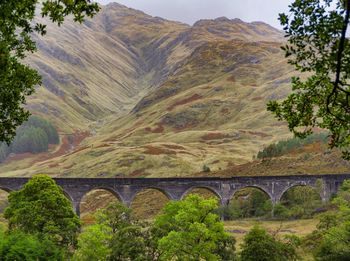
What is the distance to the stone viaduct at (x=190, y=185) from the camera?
69.2 m

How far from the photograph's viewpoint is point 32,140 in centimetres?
18225

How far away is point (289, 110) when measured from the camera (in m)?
10.7

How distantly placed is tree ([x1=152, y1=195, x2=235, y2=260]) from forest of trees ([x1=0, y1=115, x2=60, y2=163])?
15404cm

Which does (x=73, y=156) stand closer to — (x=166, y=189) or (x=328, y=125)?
(x=166, y=189)

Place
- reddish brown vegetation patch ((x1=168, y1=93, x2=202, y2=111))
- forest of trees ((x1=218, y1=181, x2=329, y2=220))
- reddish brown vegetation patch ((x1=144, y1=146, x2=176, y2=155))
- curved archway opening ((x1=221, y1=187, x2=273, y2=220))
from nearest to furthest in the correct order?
forest of trees ((x1=218, y1=181, x2=329, y2=220)) < curved archway opening ((x1=221, y1=187, x2=273, y2=220)) < reddish brown vegetation patch ((x1=144, y1=146, x2=176, y2=155)) < reddish brown vegetation patch ((x1=168, y1=93, x2=202, y2=111))

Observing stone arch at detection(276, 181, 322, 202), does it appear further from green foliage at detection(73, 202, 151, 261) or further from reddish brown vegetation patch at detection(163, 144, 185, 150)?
reddish brown vegetation patch at detection(163, 144, 185, 150)

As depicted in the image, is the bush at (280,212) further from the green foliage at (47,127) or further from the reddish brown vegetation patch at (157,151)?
the green foliage at (47,127)

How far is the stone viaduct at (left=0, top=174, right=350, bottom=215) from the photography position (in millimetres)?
69188

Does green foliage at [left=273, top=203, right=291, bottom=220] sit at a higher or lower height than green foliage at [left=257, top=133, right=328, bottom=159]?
lower

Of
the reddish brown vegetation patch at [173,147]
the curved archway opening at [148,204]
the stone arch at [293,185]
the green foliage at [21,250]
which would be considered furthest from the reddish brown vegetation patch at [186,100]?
the green foliage at [21,250]

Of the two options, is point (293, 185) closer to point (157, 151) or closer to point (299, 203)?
point (299, 203)

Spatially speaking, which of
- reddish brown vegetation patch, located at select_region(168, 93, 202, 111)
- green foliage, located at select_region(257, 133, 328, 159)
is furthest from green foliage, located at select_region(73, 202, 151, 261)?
reddish brown vegetation patch, located at select_region(168, 93, 202, 111)

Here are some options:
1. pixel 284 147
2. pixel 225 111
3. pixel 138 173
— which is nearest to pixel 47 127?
pixel 225 111

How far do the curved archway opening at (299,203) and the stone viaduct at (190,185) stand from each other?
122 centimetres
